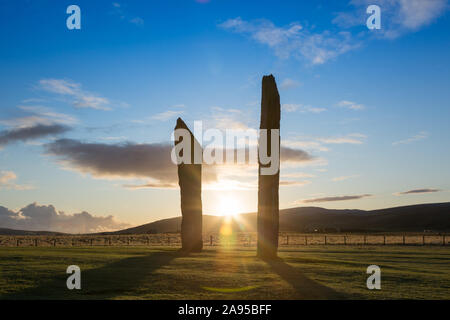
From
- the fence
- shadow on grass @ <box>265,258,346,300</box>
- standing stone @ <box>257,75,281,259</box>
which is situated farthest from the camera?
the fence

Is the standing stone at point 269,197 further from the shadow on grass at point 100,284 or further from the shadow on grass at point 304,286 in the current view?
the shadow on grass at point 100,284

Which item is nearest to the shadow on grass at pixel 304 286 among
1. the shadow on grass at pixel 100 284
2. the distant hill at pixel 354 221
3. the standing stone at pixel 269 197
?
the standing stone at pixel 269 197

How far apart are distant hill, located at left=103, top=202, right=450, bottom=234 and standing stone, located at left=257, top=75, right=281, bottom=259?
271ft

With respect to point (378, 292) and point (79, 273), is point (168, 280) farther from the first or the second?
point (378, 292)

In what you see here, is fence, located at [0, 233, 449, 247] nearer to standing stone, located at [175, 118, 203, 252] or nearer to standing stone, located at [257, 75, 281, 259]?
standing stone, located at [175, 118, 203, 252]

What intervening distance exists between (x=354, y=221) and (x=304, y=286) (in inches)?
5425

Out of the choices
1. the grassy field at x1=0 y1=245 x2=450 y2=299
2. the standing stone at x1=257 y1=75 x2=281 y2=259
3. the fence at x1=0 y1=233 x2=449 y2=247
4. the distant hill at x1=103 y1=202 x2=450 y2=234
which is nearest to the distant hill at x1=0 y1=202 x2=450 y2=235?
the distant hill at x1=103 y1=202 x2=450 y2=234

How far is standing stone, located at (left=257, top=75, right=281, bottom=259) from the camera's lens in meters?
23.8

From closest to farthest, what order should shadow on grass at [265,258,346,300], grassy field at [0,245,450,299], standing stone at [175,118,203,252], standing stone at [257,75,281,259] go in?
shadow on grass at [265,258,346,300] → grassy field at [0,245,450,299] → standing stone at [257,75,281,259] → standing stone at [175,118,203,252]

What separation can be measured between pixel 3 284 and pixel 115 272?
13.2 ft

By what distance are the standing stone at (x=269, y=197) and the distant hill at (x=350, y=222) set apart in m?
81.8

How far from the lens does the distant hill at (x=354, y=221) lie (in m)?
118
